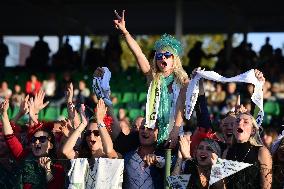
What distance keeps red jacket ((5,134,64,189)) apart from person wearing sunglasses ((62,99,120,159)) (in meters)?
0.21

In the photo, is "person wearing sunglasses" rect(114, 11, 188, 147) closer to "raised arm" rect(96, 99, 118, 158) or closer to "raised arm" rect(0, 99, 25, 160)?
"raised arm" rect(96, 99, 118, 158)

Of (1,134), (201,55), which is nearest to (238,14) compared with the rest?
(201,55)

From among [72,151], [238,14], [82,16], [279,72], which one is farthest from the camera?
[82,16]

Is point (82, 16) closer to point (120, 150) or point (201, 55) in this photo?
point (201, 55)

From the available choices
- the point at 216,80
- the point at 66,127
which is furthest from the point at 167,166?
the point at 66,127

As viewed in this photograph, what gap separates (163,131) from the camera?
7.39 meters

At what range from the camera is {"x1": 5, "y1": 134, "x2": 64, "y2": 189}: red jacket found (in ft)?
23.4

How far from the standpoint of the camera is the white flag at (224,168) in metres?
6.48

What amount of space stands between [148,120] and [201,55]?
40.2 feet

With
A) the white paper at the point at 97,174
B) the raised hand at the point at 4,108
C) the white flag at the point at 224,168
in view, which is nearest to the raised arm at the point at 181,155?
the white flag at the point at 224,168

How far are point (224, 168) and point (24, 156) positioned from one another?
206 cm

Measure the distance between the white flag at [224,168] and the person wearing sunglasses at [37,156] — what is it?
55.4 inches

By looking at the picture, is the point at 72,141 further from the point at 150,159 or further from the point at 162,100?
the point at 162,100

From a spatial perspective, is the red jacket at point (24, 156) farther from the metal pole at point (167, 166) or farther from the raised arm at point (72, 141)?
the metal pole at point (167, 166)
